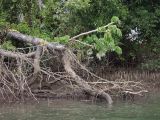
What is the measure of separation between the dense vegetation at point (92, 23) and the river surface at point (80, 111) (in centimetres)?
246

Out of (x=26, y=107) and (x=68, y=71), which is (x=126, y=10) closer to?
(x=68, y=71)

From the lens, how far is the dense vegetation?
58.3ft

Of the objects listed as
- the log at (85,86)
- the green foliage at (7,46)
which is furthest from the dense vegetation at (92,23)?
the log at (85,86)

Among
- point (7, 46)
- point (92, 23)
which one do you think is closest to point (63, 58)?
point (7, 46)

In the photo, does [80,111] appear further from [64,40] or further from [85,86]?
[64,40]

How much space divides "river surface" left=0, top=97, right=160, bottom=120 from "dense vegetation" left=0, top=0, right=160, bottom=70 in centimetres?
246

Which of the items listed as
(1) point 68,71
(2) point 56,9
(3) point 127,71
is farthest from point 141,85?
(2) point 56,9

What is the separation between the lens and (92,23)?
18.5 m

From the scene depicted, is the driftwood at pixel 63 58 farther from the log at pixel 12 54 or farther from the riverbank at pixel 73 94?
the riverbank at pixel 73 94

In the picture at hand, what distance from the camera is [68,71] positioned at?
16.4 m

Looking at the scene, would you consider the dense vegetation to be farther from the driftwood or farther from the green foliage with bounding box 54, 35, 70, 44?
the driftwood

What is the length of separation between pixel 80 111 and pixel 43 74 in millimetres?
3514

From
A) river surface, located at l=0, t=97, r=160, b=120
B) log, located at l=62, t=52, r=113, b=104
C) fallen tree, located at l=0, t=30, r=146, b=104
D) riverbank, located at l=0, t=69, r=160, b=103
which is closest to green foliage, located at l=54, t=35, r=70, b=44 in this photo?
fallen tree, located at l=0, t=30, r=146, b=104

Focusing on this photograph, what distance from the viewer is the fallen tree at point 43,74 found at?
15938 mm
